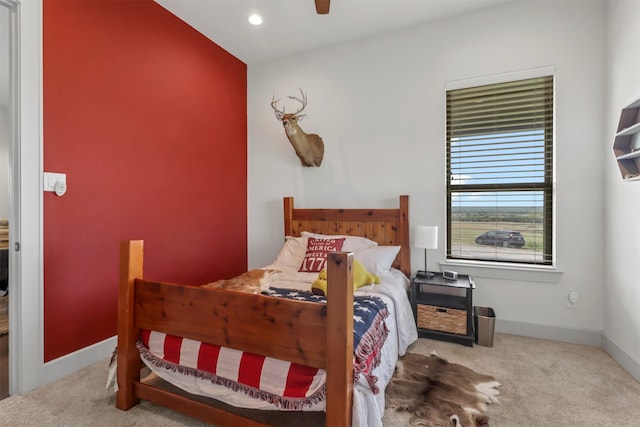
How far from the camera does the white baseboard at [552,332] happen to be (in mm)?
2561

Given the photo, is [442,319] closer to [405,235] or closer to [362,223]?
[405,235]

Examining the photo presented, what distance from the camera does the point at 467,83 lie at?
2.96 meters

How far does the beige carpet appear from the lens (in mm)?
1656

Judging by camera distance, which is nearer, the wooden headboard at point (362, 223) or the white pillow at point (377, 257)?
the white pillow at point (377, 257)

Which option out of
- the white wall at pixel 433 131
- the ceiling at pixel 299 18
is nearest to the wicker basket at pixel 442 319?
the white wall at pixel 433 131

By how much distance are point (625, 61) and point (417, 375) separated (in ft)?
8.81

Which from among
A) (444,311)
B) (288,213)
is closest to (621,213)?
(444,311)

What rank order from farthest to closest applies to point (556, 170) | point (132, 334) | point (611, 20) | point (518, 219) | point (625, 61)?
point (518, 219)
point (556, 170)
point (611, 20)
point (625, 61)
point (132, 334)

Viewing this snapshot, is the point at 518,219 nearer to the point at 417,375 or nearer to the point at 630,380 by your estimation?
the point at 630,380

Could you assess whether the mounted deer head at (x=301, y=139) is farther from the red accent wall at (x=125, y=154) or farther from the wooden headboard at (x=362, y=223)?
the red accent wall at (x=125, y=154)

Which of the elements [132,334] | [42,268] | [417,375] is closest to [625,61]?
[417,375]

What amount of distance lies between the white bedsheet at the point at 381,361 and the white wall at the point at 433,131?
796 millimetres

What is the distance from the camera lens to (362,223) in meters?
3.25

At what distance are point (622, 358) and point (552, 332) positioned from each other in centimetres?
48
